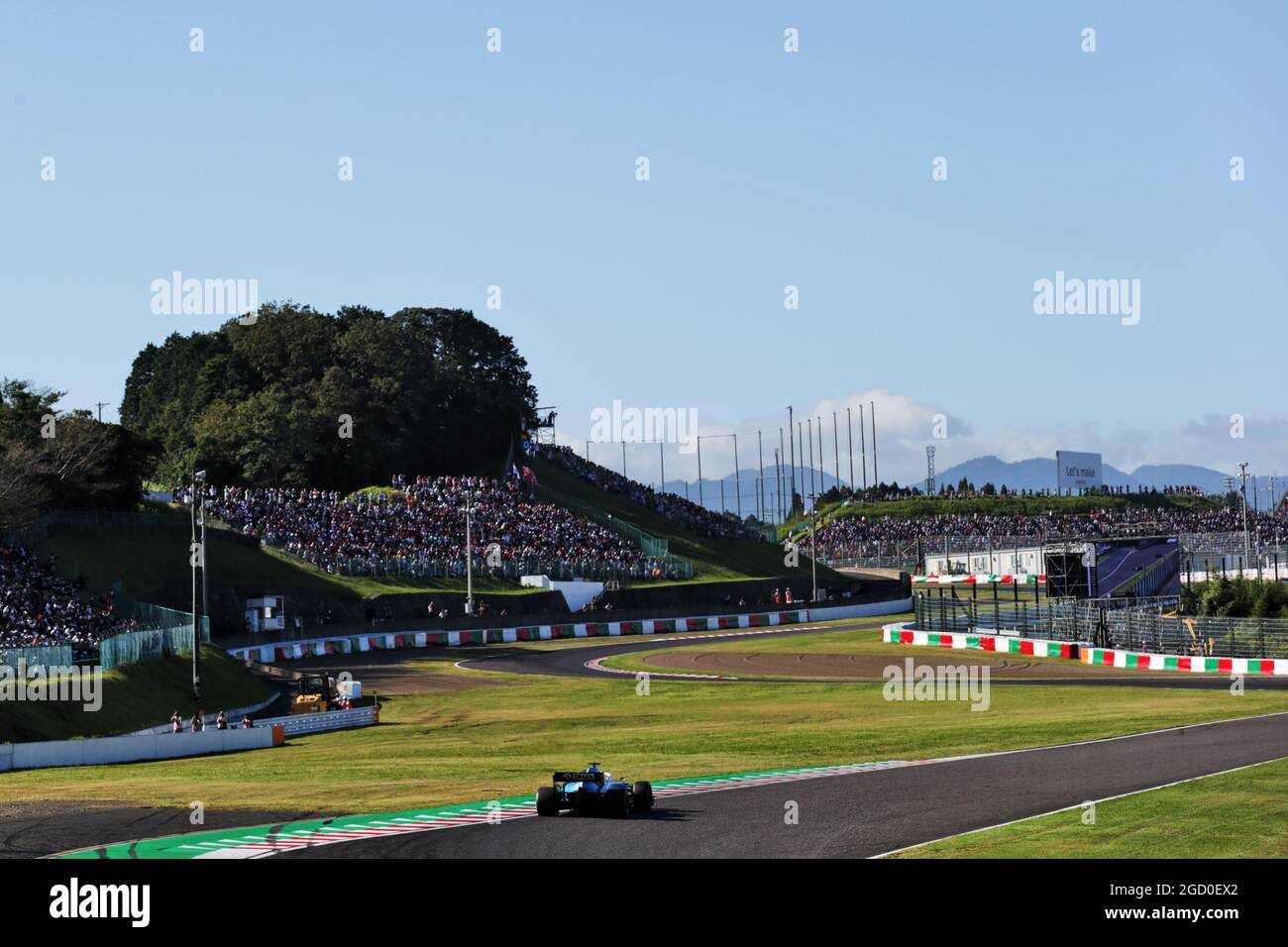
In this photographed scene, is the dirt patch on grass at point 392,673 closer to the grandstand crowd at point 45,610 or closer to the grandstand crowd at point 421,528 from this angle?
the grandstand crowd at point 45,610

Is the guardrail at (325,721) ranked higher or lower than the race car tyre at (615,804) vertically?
lower

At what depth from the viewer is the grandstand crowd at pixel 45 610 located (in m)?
47.5

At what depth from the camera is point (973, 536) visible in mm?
120125

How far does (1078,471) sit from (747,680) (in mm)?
116161

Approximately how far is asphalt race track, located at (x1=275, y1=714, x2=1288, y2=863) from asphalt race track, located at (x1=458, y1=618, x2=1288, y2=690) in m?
18.5

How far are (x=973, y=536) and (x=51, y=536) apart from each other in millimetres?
74569

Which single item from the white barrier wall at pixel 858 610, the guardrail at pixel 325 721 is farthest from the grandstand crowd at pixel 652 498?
the guardrail at pixel 325 721

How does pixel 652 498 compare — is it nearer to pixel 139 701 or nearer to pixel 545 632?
pixel 545 632

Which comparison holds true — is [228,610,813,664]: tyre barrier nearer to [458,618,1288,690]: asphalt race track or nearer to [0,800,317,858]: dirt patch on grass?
[458,618,1288,690]: asphalt race track

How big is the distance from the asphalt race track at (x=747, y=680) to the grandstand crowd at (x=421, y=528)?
12.4 metres

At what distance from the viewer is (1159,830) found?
20.4 m

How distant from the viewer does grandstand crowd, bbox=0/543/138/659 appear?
47.5m

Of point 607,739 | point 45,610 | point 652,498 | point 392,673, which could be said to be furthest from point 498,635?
point 652,498
